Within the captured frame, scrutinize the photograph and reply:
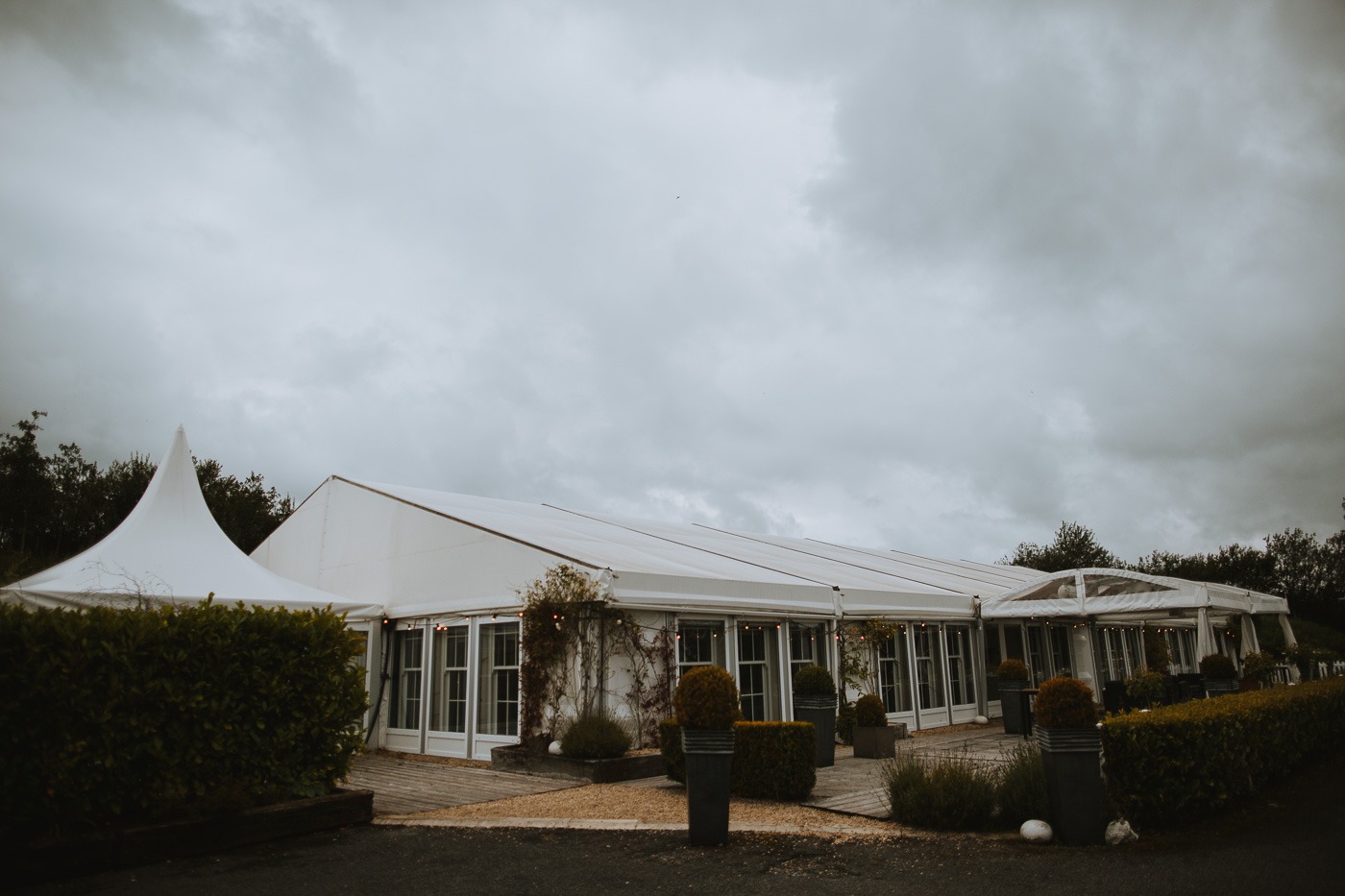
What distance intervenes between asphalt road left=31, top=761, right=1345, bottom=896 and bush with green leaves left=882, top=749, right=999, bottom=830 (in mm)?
344

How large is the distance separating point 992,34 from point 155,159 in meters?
11.6

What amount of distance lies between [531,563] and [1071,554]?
39.9 m

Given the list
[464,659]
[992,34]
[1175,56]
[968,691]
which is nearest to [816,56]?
[992,34]

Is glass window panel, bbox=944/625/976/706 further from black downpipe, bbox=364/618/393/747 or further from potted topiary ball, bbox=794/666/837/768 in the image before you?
black downpipe, bbox=364/618/393/747

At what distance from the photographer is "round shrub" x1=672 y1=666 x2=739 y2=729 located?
5988 millimetres

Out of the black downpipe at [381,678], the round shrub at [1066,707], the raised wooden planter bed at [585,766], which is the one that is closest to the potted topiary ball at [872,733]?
the raised wooden planter bed at [585,766]

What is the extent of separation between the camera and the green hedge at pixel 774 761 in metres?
7.53

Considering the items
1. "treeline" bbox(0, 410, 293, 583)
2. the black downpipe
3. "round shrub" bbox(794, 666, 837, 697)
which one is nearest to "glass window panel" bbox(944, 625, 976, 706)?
"round shrub" bbox(794, 666, 837, 697)

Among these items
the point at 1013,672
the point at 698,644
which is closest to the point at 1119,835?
the point at 698,644

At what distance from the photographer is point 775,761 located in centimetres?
757

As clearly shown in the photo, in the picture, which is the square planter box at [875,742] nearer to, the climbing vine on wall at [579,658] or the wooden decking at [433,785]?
the climbing vine on wall at [579,658]

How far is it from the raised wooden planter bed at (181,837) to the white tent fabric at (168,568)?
2.95 metres

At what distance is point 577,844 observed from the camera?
599 cm

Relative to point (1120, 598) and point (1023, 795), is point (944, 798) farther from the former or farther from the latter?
point (1120, 598)
